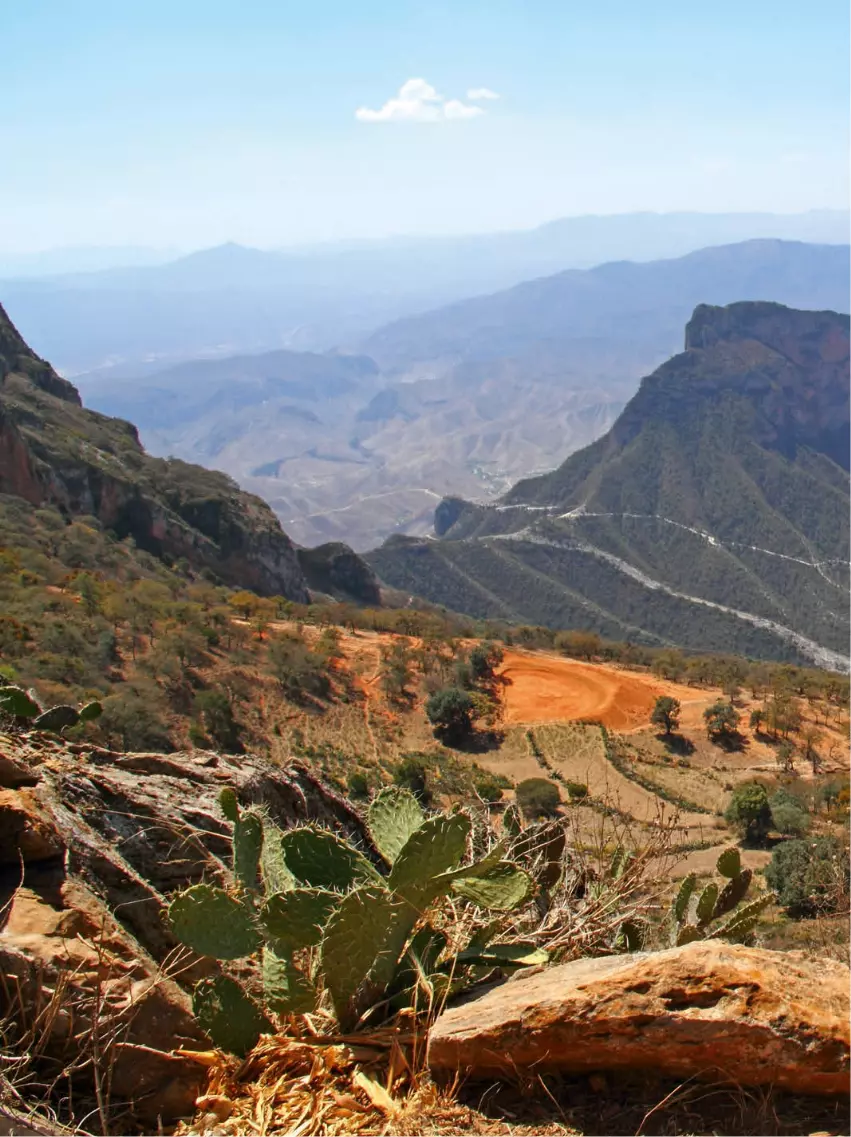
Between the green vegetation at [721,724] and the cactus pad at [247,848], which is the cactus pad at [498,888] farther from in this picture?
the green vegetation at [721,724]

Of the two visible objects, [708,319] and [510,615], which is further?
[708,319]

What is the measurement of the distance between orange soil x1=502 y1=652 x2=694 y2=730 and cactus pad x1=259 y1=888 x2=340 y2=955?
71.1 feet

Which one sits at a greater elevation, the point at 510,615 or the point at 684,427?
the point at 684,427

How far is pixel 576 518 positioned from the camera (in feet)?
315

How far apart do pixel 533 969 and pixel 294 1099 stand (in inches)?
40.8

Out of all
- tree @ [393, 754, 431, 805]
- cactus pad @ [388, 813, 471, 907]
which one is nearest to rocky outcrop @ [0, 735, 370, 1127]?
cactus pad @ [388, 813, 471, 907]

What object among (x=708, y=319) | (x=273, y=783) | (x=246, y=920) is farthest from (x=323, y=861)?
(x=708, y=319)

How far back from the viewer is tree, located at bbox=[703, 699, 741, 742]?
78.2 feet

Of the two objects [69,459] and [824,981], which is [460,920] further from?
[69,459]

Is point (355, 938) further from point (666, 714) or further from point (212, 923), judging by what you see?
point (666, 714)

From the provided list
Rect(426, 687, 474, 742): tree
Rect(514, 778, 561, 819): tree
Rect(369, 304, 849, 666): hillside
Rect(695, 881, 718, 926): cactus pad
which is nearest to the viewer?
Rect(695, 881, 718, 926): cactus pad

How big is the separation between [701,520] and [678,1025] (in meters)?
99.4

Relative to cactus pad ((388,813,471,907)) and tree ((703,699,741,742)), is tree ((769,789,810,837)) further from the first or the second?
cactus pad ((388,813,471,907))

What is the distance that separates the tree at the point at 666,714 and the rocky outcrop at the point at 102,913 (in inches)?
813
